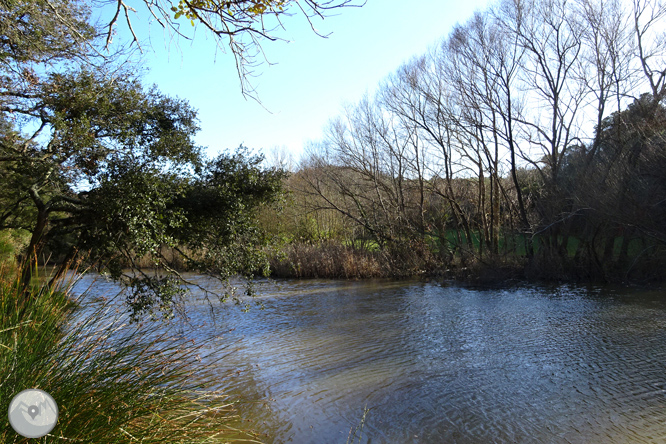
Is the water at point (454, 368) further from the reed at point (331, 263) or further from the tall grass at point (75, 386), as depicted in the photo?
the reed at point (331, 263)

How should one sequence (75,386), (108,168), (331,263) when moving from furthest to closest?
(331,263)
(108,168)
(75,386)

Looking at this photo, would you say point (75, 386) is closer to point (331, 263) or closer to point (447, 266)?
point (331, 263)

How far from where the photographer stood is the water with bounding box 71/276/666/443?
5098mm

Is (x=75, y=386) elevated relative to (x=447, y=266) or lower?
lower

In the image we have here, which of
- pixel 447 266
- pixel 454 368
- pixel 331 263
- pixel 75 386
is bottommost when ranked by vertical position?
pixel 454 368

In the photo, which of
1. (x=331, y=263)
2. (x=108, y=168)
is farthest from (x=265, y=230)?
(x=331, y=263)

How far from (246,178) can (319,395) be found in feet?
11.6

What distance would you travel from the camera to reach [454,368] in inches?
275

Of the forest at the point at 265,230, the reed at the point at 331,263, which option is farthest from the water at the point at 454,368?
the reed at the point at 331,263

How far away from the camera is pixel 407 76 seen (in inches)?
698

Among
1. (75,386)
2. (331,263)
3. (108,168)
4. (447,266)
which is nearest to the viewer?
(75,386)

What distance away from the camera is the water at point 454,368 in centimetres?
510

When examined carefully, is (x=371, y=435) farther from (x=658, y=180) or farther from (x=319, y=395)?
(x=658, y=180)

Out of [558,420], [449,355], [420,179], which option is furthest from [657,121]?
[558,420]
